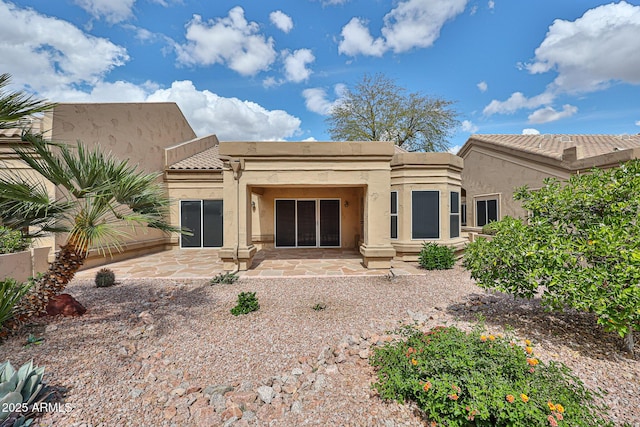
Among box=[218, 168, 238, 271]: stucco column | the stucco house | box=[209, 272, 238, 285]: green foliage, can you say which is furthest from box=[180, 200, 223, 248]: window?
box=[209, 272, 238, 285]: green foliage

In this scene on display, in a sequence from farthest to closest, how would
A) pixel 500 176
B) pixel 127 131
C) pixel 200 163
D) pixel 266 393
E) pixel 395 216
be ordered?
pixel 500 176
pixel 200 163
pixel 127 131
pixel 395 216
pixel 266 393

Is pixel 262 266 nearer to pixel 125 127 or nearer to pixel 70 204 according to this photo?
pixel 70 204

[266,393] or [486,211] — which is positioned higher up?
[486,211]

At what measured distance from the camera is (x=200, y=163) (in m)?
13.7

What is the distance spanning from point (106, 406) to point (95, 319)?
2.86 m

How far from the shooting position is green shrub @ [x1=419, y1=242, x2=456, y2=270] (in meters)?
9.09

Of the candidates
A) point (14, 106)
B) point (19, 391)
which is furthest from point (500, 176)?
point (19, 391)

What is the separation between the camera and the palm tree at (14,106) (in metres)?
3.37

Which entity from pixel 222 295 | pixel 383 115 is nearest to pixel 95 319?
pixel 222 295

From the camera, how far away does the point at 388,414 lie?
2857 mm

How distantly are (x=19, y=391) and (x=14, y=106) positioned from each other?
3397 millimetres

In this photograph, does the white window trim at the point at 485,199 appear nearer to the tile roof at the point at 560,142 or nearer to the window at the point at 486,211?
the window at the point at 486,211

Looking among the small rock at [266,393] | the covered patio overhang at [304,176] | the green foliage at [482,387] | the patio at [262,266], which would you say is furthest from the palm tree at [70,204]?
the green foliage at [482,387]

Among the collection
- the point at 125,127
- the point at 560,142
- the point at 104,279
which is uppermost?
the point at 560,142
